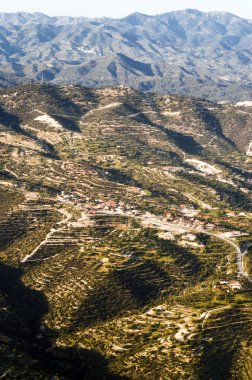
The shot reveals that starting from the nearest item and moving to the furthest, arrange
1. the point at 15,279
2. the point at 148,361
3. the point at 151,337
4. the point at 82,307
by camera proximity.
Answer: the point at 148,361
the point at 151,337
the point at 82,307
the point at 15,279

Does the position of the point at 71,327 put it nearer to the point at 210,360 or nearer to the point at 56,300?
the point at 56,300

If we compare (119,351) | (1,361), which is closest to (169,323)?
(119,351)

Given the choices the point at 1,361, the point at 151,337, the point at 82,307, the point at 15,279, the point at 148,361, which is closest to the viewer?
the point at 1,361

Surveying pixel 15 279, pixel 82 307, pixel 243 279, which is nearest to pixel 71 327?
pixel 82 307

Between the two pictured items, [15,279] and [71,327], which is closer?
[71,327]

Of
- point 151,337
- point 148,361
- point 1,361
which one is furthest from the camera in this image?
point 151,337

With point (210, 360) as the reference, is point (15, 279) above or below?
below

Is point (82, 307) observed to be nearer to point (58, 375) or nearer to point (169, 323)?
point (169, 323)

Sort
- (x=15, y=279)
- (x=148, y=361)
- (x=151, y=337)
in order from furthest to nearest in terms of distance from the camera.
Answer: (x=15, y=279) < (x=151, y=337) < (x=148, y=361)

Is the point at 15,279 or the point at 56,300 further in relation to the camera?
the point at 15,279

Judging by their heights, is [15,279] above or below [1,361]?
below
